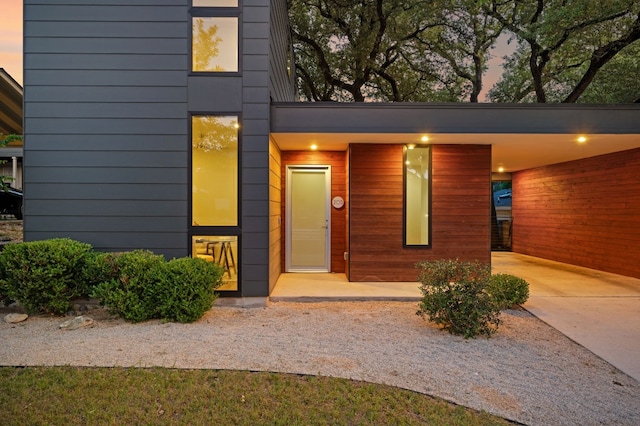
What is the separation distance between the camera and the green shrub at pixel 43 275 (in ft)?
14.6

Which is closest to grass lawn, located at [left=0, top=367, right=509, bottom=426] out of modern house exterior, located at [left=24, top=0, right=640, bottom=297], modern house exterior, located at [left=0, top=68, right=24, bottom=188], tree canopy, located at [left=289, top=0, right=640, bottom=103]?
modern house exterior, located at [left=24, top=0, right=640, bottom=297]

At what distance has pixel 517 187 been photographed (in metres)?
11.3

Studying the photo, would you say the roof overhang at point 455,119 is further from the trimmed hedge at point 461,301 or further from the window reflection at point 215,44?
the trimmed hedge at point 461,301

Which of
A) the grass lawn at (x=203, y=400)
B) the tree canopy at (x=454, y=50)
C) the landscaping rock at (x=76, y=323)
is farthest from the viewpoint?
the tree canopy at (x=454, y=50)

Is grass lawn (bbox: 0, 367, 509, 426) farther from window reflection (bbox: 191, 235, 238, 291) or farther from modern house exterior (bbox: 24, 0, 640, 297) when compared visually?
modern house exterior (bbox: 24, 0, 640, 297)

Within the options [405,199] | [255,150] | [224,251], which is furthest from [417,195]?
[224,251]

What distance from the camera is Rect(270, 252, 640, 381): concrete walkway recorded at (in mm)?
3965

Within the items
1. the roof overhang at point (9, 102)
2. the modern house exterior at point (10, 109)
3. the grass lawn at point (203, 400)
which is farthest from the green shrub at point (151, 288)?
the roof overhang at point (9, 102)

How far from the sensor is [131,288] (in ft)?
14.6

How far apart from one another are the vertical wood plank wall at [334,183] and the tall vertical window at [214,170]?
2008 mm

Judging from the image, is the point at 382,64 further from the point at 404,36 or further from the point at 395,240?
the point at 395,240

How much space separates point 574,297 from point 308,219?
14.4 ft

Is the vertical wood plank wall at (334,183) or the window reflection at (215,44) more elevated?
the window reflection at (215,44)

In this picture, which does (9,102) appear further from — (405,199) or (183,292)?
(405,199)
